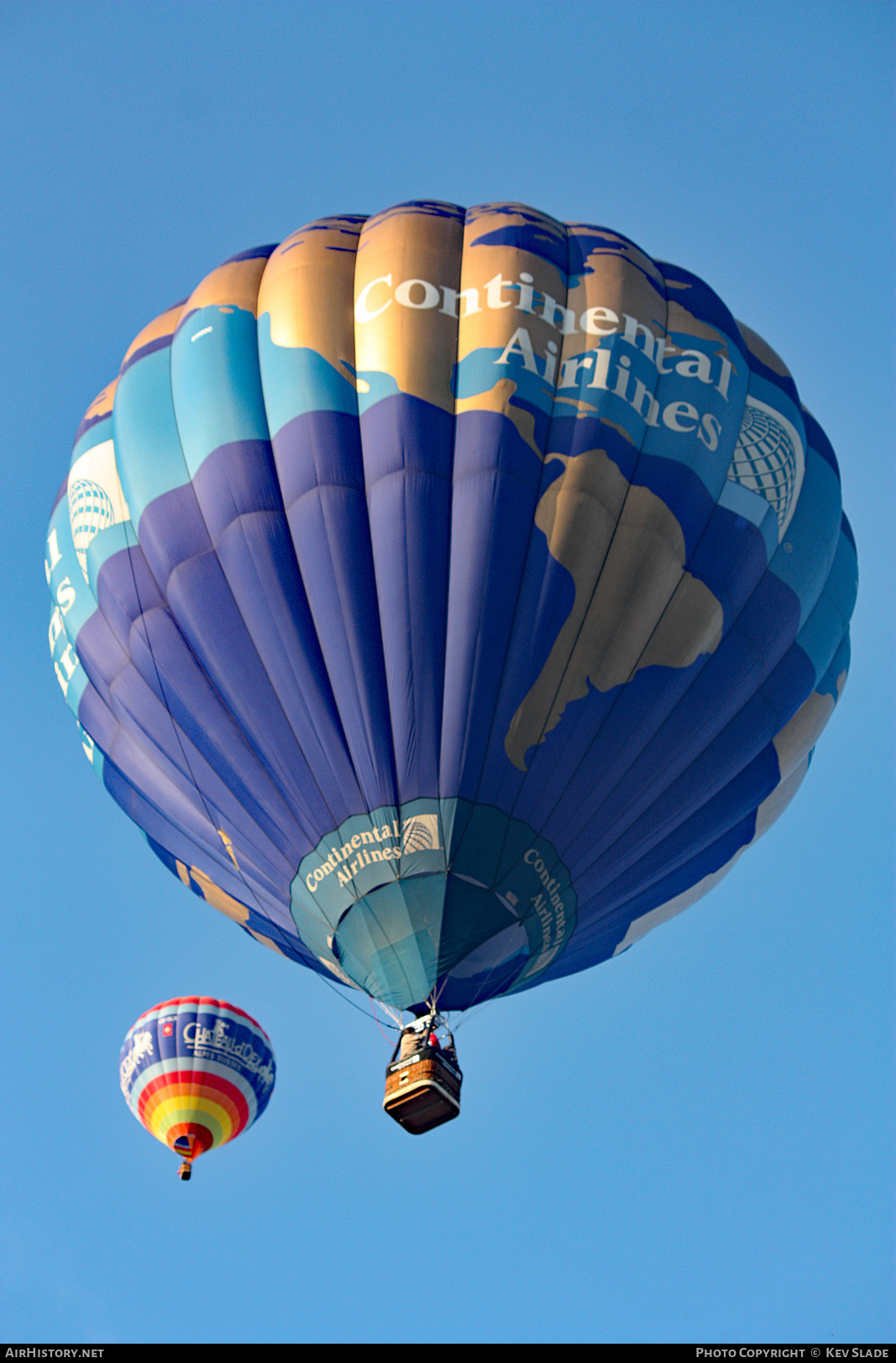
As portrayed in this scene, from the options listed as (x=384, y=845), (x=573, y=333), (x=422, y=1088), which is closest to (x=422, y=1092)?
(x=422, y=1088)

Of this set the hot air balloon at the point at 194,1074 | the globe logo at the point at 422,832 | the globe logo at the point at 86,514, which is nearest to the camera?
the globe logo at the point at 422,832

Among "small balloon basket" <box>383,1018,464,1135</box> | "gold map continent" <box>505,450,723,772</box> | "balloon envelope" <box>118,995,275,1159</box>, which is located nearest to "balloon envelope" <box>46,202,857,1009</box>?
"gold map continent" <box>505,450,723,772</box>

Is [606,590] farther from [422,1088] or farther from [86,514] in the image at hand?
[86,514]

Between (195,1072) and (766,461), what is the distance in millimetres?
9107

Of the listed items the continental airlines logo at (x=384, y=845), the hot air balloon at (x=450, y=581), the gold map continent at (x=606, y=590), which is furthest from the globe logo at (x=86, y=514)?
the gold map continent at (x=606, y=590)

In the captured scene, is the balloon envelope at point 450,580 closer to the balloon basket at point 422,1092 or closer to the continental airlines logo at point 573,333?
the continental airlines logo at point 573,333

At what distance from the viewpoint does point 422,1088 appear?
9586 mm

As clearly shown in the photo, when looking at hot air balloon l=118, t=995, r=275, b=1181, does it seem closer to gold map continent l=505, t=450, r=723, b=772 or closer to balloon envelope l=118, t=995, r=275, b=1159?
balloon envelope l=118, t=995, r=275, b=1159

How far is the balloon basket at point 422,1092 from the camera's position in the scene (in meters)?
9.61

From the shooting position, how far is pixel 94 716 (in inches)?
474

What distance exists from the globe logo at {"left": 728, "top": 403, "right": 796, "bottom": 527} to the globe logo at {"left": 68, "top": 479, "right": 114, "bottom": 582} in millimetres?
4735

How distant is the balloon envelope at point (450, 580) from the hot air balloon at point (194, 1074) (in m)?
4.92

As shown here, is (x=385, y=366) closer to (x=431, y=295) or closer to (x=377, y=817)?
(x=431, y=295)

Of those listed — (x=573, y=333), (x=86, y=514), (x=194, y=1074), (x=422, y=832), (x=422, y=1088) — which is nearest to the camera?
(x=422, y=1088)
